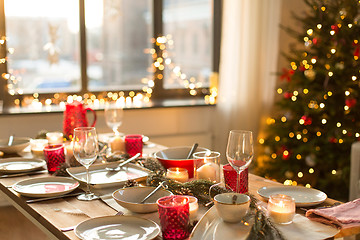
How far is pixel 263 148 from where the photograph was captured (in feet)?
12.5

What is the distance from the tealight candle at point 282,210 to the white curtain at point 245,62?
7.94 feet

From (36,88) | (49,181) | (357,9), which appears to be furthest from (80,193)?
(357,9)

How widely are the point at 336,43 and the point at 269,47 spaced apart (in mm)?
651

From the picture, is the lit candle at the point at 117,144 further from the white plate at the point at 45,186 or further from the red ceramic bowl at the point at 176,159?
the white plate at the point at 45,186

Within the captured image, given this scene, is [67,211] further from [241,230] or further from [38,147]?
[38,147]

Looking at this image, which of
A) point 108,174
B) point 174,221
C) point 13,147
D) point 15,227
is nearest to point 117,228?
point 174,221

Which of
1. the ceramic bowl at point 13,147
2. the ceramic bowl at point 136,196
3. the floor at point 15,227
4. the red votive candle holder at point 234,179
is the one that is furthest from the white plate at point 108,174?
the floor at point 15,227

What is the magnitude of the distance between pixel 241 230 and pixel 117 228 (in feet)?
1.08

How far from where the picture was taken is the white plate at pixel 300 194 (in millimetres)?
1535

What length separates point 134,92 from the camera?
3914mm

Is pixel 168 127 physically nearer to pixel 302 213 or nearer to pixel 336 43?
pixel 336 43

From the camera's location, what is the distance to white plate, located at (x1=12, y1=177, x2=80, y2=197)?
1.64 metres

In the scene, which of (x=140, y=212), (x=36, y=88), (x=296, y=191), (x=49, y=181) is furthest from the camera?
(x=36, y=88)

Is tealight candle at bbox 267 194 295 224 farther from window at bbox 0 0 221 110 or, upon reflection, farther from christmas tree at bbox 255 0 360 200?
window at bbox 0 0 221 110
